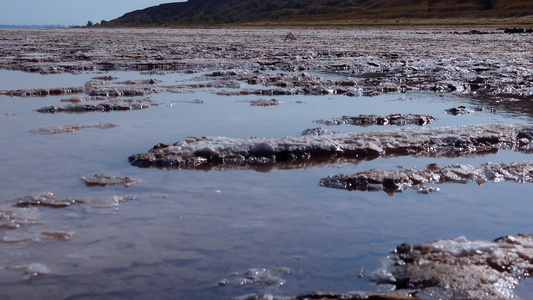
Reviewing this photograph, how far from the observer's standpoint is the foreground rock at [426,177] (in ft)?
13.9

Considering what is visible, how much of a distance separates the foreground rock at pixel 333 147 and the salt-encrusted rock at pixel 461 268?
2049mm

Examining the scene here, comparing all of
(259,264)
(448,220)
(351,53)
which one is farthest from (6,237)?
(351,53)

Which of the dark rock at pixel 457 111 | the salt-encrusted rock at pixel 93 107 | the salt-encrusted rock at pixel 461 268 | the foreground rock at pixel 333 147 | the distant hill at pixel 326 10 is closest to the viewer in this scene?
the salt-encrusted rock at pixel 461 268

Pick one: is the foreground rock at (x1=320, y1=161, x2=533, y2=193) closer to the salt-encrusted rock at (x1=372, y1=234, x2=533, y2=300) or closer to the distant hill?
the salt-encrusted rock at (x1=372, y1=234, x2=533, y2=300)

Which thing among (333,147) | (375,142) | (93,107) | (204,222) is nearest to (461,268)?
(204,222)

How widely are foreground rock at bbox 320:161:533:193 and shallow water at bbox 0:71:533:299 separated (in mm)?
125

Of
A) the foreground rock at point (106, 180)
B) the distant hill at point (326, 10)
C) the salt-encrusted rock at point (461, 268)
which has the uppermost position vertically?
the distant hill at point (326, 10)

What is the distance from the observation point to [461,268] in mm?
2852

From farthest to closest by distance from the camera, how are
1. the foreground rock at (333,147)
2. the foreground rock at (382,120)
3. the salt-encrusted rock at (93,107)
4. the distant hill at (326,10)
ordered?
the distant hill at (326,10) → the salt-encrusted rock at (93,107) → the foreground rock at (382,120) → the foreground rock at (333,147)

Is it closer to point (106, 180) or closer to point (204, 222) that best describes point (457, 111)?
point (106, 180)

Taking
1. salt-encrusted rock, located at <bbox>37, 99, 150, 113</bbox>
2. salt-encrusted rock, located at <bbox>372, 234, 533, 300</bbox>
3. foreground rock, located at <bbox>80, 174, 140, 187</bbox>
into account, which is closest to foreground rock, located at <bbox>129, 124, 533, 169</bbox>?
foreground rock, located at <bbox>80, 174, 140, 187</bbox>

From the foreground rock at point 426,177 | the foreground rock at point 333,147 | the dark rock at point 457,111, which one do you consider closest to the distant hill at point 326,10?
the dark rock at point 457,111

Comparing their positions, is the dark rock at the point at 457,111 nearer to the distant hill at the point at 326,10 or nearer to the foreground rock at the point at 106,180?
the foreground rock at the point at 106,180

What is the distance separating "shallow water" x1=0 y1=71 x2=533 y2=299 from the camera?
2.78 m
